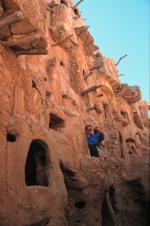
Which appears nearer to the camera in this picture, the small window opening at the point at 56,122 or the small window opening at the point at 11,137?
the small window opening at the point at 11,137

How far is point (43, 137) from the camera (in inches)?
355

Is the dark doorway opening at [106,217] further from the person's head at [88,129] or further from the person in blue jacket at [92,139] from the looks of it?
the person's head at [88,129]

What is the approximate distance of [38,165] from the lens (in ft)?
29.4

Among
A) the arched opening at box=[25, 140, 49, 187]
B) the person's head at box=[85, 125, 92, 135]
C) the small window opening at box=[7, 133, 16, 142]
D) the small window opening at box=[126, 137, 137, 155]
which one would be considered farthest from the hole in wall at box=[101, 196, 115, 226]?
the small window opening at box=[126, 137, 137, 155]

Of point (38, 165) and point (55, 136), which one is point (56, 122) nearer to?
point (55, 136)

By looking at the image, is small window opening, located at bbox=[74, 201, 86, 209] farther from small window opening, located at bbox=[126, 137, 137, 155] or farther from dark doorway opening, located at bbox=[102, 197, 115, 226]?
small window opening, located at bbox=[126, 137, 137, 155]

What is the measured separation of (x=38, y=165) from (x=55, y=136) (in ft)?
6.11

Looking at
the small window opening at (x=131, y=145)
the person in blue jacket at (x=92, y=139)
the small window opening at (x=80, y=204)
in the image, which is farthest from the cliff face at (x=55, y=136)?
the small window opening at (x=131, y=145)

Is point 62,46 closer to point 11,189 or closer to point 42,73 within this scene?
point 42,73

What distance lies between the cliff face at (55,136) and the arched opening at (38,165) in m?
0.03

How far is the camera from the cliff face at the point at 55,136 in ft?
23.7

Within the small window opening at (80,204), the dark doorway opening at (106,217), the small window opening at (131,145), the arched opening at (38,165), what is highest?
the small window opening at (131,145)

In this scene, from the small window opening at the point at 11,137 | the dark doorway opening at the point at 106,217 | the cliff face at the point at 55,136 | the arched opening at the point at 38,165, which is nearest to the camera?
the cliff face at the point at 55,136

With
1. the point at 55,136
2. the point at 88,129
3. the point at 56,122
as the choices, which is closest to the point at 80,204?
the point at 55,136
